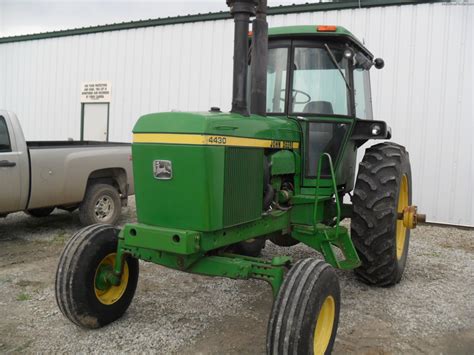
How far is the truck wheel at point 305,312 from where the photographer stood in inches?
108

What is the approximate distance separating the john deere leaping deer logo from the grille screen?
1.24 feet

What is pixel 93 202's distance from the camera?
706 centimetres

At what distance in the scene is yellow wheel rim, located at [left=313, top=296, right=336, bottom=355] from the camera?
121 inches

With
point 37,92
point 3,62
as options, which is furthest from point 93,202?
point 3,62

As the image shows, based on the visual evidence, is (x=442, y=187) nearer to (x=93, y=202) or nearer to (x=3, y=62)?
(x=93, y=202)

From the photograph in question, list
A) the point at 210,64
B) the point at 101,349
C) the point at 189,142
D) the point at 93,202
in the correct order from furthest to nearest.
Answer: the point at 210,64 → the point at 93,202 → the point at 101,349 → the point at 189,142

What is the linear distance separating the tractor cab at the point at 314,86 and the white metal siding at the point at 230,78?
4.35m

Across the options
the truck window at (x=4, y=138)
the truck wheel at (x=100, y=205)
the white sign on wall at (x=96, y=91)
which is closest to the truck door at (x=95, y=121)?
the white sign on wall at (x=96, y=91)

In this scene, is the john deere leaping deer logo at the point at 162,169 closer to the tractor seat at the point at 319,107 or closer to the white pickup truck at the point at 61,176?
the tractor seat at the point at 319,107

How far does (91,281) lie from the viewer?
Result: 3.51 meters

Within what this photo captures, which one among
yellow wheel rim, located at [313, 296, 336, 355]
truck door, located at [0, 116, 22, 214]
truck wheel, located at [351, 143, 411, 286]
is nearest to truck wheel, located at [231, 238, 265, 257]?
truck wheel, located at [351, 143, 411, 286]

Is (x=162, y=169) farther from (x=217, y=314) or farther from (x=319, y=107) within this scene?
(x=319, y=107)

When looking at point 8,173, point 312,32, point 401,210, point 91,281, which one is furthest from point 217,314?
point 8,173

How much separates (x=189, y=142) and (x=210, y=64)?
24.2 feet
